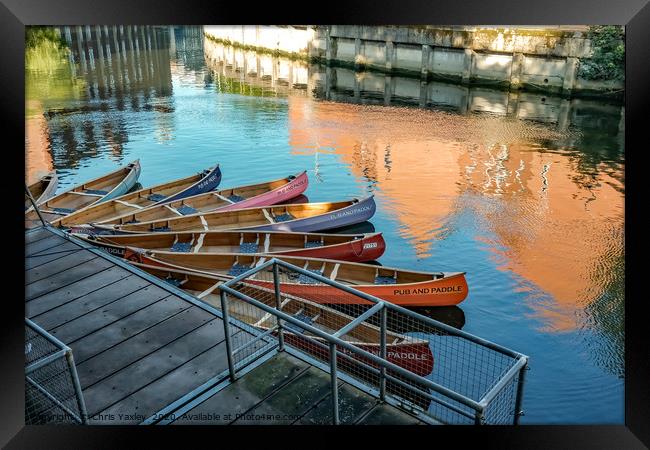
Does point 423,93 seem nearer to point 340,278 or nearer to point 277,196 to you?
point 277,196

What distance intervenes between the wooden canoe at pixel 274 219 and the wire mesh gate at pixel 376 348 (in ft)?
10.6

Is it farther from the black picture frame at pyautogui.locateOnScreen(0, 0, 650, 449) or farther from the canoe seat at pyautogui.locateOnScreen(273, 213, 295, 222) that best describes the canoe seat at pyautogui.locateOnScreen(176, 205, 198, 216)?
the black picture frame at pyautogui.locateOnScreen(0, 0, 650, 449)

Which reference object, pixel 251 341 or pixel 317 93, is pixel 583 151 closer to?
pixel 317 93

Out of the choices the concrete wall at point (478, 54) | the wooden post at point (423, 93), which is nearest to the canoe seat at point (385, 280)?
the concrete wall at point (478, 54)

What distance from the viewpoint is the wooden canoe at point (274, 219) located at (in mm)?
13938

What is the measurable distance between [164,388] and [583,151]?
21806mm

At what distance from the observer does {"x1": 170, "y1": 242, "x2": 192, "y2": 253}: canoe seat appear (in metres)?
12.8

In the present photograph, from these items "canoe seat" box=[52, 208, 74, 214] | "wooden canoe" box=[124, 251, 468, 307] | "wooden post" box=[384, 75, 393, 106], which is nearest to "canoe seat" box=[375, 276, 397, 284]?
"wooden canoe" box=[124, 251, 468, 307]

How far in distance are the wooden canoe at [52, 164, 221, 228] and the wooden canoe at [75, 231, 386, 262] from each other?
1.74 meters

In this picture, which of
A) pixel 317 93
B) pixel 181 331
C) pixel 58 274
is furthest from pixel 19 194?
pixel 317 93

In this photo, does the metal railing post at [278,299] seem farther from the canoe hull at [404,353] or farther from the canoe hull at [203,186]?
the canoe hull at [203,186]

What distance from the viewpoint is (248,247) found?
42.5 ft

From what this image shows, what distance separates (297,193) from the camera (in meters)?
17.2

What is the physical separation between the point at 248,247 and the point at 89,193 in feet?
22.2
